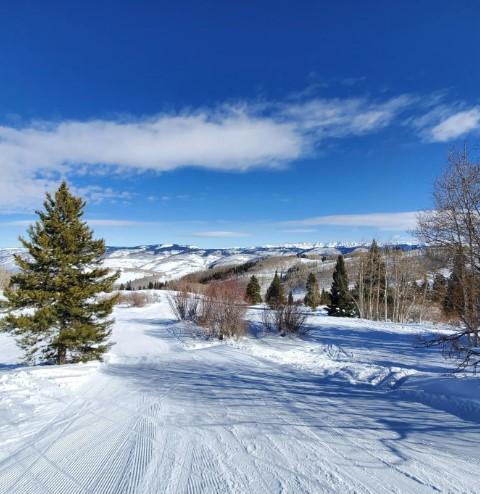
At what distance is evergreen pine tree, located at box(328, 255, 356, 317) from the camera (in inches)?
1481

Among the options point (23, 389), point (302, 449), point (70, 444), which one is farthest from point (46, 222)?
point (302, 449)

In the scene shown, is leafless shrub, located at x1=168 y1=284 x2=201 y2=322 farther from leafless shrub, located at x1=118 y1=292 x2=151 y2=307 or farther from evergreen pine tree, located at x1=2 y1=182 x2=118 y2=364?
leafless shrub, located at x1=118 y1=292 x2=151 y2=307

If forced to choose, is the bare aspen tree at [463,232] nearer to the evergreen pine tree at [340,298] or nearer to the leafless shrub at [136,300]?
the evergreen pine tree at [340,298]

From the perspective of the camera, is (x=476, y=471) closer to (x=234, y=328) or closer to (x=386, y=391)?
(x=386, y=391)

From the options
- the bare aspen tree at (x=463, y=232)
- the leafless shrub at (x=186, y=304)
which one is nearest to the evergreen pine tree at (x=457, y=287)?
the bare aspen tree at (x=463, y=232)

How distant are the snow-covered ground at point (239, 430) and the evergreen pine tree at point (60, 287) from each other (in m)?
2.74

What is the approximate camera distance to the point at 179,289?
25078 mm

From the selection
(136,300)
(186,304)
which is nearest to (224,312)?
(186,304)

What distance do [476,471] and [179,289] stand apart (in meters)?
22.7

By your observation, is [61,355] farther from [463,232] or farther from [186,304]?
[463,232]

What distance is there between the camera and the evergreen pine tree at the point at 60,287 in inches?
440

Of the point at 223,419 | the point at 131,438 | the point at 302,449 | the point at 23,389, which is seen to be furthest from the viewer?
A: the point at 23,389

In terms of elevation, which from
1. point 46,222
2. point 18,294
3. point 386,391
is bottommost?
point 386,391

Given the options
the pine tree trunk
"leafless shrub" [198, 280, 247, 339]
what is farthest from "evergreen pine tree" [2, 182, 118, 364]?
"leafless shrub" [198, 280, 247, 339]
